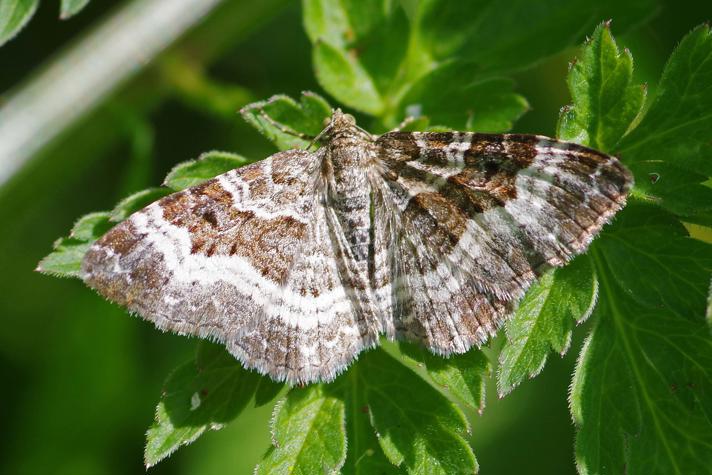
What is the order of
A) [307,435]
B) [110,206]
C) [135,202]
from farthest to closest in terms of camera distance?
[110,206], [135,202], [307,435]

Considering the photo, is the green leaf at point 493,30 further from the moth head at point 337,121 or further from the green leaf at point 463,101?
the moth head at point 337,121

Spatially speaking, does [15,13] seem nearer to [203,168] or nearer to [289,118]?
[203,168]

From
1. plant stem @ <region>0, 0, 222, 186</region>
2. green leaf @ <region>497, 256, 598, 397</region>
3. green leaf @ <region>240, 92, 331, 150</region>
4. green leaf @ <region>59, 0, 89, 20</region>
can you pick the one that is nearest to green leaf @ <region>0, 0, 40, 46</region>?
green leaf @ <region>59, 0, 89, 20</region>

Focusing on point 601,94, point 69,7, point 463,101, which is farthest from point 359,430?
point 69,7

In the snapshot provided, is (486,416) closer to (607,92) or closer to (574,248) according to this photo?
(574,248)

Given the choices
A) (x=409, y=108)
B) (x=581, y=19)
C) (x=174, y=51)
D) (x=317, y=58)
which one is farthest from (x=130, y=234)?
(x=581, y=19)
